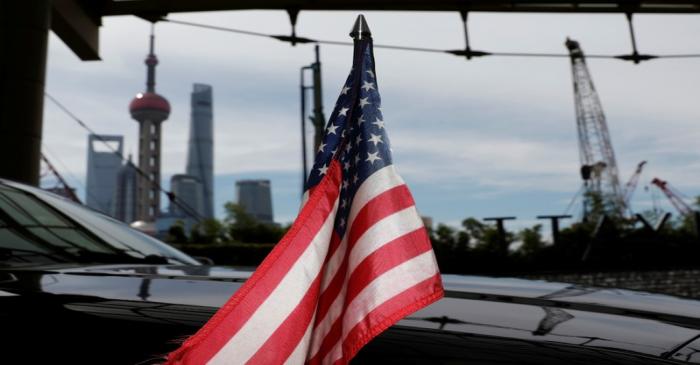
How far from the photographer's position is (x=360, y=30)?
181cm

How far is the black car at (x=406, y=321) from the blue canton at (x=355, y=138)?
39 cm

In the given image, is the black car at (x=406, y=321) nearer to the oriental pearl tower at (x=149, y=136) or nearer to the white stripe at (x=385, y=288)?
the white stripe at (x=385, y=288)

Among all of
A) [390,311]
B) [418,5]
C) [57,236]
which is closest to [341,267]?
[390,311]

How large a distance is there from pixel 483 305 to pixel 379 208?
353 millimetres

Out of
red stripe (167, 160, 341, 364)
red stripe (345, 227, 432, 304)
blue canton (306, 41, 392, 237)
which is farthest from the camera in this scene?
blue canton (306, 41, 392, 237)

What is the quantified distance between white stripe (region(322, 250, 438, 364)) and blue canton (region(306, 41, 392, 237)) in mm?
214

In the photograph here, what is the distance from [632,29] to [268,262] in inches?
410

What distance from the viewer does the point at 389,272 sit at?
1546mm

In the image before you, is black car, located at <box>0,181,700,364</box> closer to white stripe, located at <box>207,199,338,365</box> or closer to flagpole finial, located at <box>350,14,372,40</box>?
white stripe, located at <box>207,199,338,365</box>

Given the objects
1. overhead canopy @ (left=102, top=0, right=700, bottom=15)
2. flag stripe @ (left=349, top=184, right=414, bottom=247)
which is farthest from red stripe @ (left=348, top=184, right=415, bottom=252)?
overhead canopy @ (left=102, top=0, right=700, bottom=15)

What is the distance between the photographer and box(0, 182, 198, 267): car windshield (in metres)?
2.33

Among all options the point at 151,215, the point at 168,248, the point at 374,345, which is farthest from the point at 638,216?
the point at 151,215

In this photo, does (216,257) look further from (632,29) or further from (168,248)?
(168,248)

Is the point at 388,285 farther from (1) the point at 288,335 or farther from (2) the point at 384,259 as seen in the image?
(1) the point at 288,335
